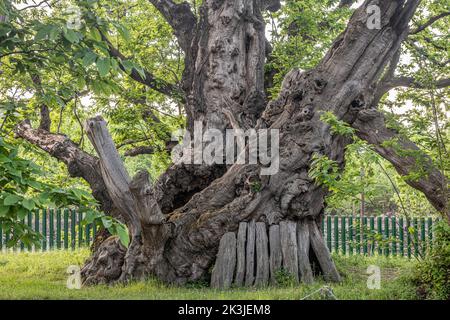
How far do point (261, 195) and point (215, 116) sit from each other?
2.61 metres

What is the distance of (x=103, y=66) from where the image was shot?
4.50 m

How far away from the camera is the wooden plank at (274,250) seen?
28.7 ft

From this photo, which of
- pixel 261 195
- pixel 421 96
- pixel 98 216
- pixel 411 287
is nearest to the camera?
pixel 98 216

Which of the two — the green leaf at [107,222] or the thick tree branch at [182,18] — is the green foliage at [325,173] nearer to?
the green leaf at [107,222]

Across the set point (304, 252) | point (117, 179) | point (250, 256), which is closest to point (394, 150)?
point (304, 252)

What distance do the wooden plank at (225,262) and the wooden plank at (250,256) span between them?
0.24 meters

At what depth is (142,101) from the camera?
49.2 feet

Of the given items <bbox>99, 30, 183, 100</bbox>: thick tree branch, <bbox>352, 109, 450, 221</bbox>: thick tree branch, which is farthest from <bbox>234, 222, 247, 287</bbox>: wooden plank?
<bbox>99, 30, 183, 100</bbox>: thick tree branch

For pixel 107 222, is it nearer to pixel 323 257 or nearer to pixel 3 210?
pixel 3 210

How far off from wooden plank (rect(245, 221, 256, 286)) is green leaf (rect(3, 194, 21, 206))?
5.46 m

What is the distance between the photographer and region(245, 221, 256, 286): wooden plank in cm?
877

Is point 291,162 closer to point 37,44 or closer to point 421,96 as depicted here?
point 421,96

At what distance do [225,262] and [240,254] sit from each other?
0.29 metres
